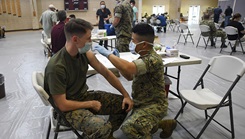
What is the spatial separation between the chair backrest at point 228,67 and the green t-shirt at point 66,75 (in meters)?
1.37

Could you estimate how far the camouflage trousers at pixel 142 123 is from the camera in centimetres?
163

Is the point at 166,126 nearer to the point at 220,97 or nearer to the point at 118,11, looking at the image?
the point at 220,97

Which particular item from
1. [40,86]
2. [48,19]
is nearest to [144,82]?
[40,86]

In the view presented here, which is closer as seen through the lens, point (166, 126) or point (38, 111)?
point (166, 126)

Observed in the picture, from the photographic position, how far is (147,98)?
1767mm

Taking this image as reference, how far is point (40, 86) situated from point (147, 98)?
86 centimetres

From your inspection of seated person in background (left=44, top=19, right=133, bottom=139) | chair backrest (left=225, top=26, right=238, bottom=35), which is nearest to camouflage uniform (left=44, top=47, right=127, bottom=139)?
seated person in background (left=44, top=19, right=133, bottom=139)

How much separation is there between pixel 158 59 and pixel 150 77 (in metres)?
0.17

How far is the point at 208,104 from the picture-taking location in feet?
6.20

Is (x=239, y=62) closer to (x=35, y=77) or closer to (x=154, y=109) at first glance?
(x=154, y=109)

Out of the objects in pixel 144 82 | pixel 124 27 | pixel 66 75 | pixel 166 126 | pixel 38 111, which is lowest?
pixel 38 111

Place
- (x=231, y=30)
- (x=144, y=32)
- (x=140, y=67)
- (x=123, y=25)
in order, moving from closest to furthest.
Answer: (x=140, y=67), (x=144, y=32), (x=123, y=25), (x=231, y=30)

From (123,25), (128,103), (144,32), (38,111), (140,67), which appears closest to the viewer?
(140,67)

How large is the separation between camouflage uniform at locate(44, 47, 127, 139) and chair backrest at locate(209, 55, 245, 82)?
1.10 meters
